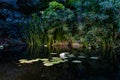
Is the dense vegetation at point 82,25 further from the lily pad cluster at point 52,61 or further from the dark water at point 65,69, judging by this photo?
the lily pad cluster at point 52,61

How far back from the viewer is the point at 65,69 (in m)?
5.41

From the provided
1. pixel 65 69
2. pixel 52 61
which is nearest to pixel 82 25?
pixel 52 61

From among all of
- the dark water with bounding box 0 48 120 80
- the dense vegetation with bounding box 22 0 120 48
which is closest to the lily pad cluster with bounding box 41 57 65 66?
the dark water with bounding box 0 48 120 80

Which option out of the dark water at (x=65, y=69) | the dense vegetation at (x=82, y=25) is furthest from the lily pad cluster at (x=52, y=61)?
the dense vegetation at (x=82, y=25)

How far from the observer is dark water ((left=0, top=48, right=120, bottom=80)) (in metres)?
4.86

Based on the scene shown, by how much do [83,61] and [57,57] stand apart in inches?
26.2

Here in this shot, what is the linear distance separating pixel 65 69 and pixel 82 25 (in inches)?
120

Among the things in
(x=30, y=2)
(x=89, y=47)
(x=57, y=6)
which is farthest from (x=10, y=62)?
(x=30, y=2)

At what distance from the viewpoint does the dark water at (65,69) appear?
486 centimetres

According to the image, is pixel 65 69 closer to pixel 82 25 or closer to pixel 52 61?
pixel 52 61

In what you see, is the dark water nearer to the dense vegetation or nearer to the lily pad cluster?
the lily pad cluster

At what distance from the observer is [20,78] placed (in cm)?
476

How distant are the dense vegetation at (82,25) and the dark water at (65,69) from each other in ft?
4.02

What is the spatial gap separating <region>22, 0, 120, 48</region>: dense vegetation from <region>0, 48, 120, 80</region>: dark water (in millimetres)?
1226
